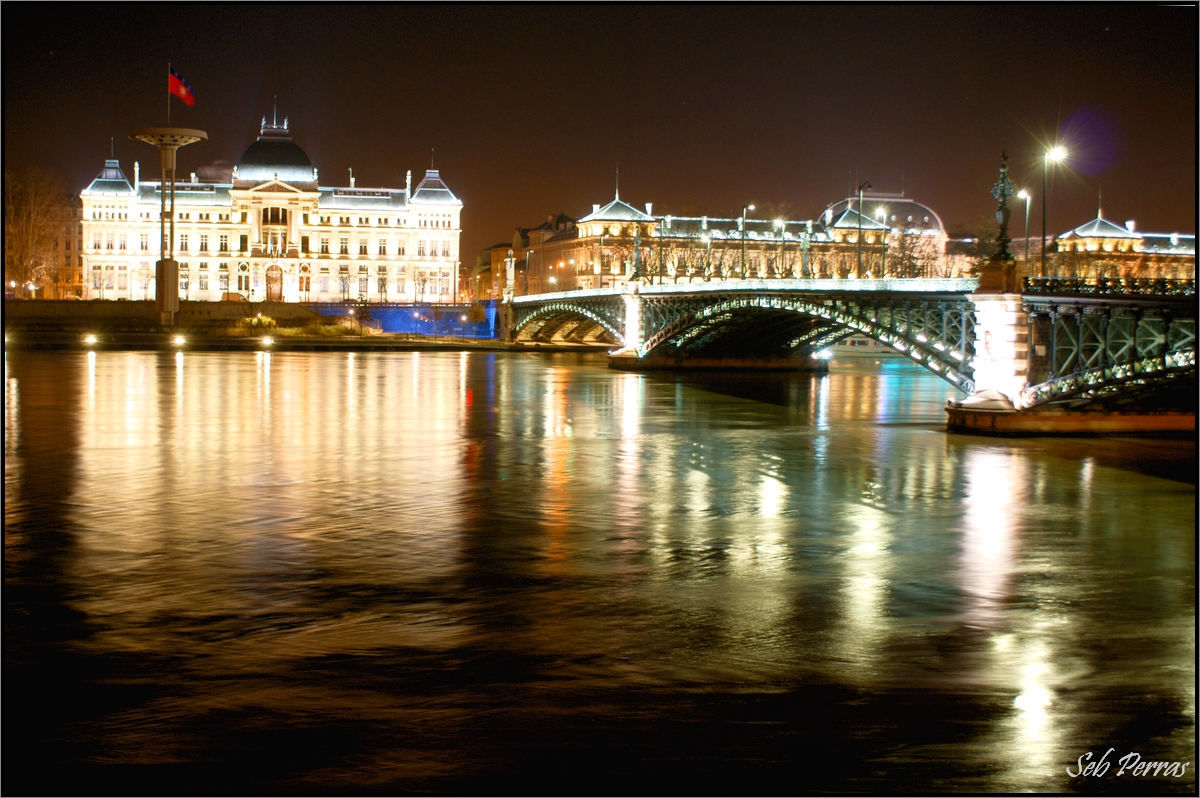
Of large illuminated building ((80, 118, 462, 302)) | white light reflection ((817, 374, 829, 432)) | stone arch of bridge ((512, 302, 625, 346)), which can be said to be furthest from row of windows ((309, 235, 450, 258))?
white light reflection ((817, 374, 829, 432))

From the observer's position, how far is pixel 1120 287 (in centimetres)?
3038

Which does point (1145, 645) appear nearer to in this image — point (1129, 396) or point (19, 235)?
point (1129, 396)

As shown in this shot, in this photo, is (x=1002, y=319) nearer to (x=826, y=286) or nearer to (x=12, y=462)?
(x=826, y=286)

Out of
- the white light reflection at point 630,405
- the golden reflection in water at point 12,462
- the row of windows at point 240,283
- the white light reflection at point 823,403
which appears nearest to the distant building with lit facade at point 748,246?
the row of windows at point 240,283

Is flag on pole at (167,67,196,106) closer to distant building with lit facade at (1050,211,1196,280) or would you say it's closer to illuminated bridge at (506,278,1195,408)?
illuminated bridge at (506,278,1195,408)

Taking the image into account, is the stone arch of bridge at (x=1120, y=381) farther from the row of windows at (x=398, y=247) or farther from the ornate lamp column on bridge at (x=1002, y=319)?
the row of windows at (x=398, y=247)

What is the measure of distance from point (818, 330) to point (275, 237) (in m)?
116

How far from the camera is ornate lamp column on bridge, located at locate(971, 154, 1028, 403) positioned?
32.6 m

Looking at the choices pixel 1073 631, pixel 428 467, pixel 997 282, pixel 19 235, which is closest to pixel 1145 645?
pixel 1073 631

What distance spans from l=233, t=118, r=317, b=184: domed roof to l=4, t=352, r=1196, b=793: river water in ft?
470

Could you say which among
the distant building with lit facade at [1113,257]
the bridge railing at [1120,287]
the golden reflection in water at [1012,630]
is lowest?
the golden reflection in water at [1012,630]

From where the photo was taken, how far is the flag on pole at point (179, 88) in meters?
43.3

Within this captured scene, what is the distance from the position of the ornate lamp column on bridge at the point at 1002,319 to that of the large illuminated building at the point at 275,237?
132639 millimetres

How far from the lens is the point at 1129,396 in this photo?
33.1 meters
